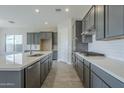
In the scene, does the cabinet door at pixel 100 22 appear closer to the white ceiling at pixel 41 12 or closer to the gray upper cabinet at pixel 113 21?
the gray upper cabinet at pixel 113 21

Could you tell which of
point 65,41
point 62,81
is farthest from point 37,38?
point 62,81

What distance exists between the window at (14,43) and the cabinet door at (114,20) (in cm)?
1034

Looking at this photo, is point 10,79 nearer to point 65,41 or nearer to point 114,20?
point 114,20

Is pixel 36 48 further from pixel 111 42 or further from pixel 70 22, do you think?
pixel 111 42

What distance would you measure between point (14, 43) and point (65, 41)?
17.3 ft

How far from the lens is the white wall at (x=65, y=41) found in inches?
339

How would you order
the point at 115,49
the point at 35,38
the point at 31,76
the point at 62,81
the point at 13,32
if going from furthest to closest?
the point at 13,32 < the point at 35,38 < the point at 62,81 < the point at 115,49 < the point at 31,76

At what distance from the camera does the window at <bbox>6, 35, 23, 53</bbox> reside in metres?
12.3

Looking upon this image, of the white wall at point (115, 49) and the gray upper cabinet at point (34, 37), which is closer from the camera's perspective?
the white wall at point (115, 49)

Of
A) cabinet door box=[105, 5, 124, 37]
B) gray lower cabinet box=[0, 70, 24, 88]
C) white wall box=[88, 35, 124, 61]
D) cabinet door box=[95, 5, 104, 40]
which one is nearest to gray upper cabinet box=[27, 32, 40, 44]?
white wall box=[88, 35, 124, 61]

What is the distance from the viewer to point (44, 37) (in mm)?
11453

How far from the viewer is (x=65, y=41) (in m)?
9.30

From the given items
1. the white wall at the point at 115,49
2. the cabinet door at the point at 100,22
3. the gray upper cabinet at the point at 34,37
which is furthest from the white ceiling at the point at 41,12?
the gray upper cabinet at the point at 34,37

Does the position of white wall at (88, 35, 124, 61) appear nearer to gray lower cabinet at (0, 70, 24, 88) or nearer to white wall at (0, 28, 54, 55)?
gray lower cabinet at (0, 70, 24, 88)
